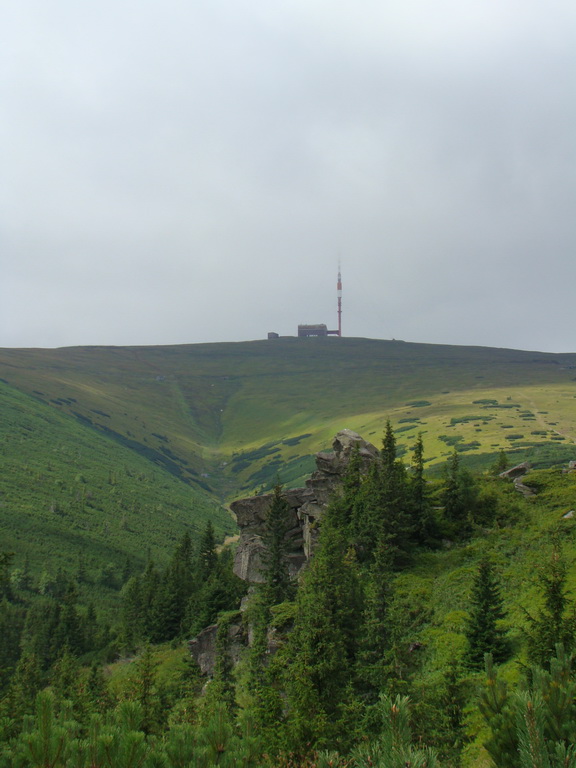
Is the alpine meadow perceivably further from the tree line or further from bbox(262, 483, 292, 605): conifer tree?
bbox(262, 483, 292, 605): conifer tree

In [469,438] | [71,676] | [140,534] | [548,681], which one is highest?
[548,681]

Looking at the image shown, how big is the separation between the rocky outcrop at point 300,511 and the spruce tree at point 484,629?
110 ft

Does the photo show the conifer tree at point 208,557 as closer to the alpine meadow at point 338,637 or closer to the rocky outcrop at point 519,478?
the alpine meadow at point 338,637

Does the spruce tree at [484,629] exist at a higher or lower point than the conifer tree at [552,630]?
lower

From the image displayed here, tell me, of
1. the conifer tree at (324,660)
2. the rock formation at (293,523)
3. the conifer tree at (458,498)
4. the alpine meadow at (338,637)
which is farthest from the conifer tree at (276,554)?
the conifer tree at (324,660)

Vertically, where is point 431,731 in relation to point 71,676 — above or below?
above

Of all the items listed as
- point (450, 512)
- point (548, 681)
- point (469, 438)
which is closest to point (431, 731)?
point (548, 681)

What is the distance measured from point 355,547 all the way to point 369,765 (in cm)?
4675

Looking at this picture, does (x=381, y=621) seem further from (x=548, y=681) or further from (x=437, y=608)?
(x=548, y=681)

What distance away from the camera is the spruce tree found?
2692 cm

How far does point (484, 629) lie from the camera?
2786 centimetres

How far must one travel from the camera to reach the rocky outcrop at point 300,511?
64.1m

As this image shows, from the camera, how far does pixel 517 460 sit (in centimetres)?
12069

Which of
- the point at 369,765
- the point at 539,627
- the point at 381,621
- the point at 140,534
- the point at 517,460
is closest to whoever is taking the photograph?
the point at 369,765
